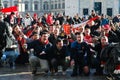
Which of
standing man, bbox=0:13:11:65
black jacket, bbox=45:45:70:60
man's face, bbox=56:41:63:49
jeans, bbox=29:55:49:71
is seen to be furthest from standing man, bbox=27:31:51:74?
standing man, bbox=0:13:11:65

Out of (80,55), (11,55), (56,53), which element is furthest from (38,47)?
(11,55)

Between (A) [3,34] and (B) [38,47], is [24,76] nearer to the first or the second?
(B) [38,47]

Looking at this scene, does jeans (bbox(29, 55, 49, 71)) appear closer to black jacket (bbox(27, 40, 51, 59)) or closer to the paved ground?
black jacket (bbox(27, 40, 51, 59))

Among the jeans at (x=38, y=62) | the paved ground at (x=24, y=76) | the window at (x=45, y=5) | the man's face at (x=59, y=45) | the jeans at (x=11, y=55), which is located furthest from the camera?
the window at (x=45, y=5)

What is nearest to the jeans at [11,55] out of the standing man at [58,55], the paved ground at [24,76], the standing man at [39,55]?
the paved ground at [24,76]

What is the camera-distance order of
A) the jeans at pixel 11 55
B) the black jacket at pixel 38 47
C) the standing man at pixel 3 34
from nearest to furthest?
the black jacket at pixel 38 47
the jeans at pixel 11 55
the standing man at pixel 3 34

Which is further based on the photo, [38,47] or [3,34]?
[3,34]

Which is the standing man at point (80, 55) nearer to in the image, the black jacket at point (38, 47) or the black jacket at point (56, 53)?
the black jacket at point (56, 53)

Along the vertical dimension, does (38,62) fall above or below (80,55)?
below

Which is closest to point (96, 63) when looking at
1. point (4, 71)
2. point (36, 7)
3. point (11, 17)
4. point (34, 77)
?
point (34, 77)

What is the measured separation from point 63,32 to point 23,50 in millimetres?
1785

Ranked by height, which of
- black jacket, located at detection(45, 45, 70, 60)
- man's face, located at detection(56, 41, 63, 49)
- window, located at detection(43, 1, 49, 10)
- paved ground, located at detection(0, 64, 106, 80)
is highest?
man's face, located at detection(56, 41, 63, 49)

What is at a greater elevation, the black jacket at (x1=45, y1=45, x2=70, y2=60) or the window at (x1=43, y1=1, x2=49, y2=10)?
the black jacket at (x1=45, y1=45, x2=70, y2=60)

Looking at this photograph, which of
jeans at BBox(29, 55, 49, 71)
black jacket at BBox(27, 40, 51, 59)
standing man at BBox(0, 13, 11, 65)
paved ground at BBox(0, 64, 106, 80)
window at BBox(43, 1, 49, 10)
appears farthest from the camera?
window at BBox(43, 1, 49, 10)
